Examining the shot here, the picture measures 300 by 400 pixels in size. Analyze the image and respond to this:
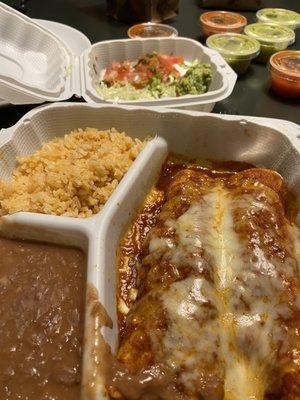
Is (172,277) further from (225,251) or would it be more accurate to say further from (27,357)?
(27,357)

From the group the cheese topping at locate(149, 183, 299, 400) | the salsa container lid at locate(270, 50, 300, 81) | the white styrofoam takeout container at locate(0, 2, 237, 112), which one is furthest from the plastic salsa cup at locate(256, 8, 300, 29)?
the cheese topping at locate(149, 183, 299, 400)

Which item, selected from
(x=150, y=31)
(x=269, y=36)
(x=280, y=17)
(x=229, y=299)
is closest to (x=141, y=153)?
(x=229, y=299)

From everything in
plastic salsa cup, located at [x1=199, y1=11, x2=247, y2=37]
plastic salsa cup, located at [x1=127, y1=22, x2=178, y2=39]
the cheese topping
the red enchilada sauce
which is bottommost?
the red enchilada sauce

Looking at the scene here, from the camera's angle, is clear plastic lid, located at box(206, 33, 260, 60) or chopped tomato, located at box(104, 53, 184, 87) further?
clear plastic lid, located at box(206, 33, 260, 60)

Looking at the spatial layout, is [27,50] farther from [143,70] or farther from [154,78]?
[154,78]

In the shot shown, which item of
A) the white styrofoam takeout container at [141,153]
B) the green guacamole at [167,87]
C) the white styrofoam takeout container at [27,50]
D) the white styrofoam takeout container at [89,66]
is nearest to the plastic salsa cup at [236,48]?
the white styrofoam takeout container at [89,66]

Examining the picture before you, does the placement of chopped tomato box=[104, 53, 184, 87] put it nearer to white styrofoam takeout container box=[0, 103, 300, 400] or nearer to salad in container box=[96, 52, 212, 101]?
salad in container box=[96, 52, 212, 101]
